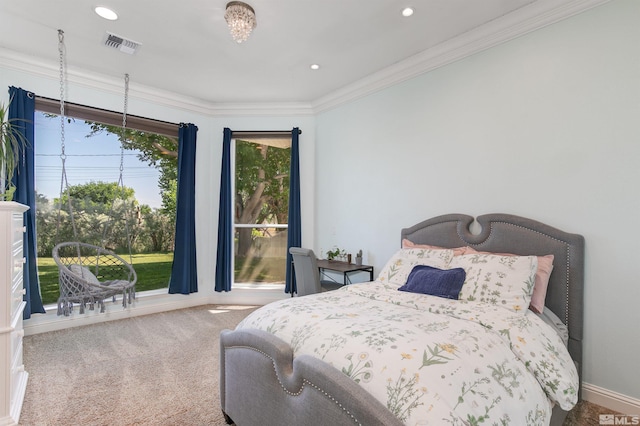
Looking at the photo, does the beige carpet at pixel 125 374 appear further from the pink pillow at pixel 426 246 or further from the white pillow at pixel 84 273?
the pink pillow at pixel 426 246

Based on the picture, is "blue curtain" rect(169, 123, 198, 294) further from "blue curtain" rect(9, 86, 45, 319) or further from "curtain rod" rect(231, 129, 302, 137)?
"blue curtain" rect(9, 86, 45, 319)

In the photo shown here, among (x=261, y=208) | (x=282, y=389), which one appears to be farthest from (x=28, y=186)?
(x=282, y=389)

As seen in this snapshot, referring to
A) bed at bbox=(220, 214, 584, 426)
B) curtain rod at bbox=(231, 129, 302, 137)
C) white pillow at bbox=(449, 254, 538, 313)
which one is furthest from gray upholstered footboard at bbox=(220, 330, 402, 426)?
curtain rod at bbox=(231, 129, 302, 137)

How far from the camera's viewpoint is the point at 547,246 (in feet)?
8.24

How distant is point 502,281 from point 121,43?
3.86 metres

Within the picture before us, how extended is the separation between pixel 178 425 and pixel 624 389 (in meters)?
2.85

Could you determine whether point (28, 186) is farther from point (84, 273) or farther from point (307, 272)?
point (307, 272)

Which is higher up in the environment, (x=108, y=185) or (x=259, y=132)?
(x=259, y=132)

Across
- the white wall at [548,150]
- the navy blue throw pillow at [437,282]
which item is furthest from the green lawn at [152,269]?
the navy blue throw pillow at [437,282]

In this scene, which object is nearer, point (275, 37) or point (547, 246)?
point (547, 246)

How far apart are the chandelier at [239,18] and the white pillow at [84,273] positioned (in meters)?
2.86

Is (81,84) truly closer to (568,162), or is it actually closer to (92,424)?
(92,424)

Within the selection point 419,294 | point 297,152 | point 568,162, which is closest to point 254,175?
point 297,152

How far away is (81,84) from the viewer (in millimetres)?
3875
